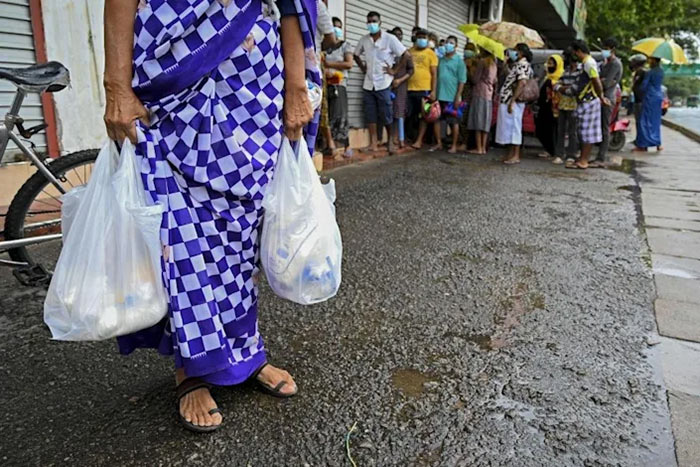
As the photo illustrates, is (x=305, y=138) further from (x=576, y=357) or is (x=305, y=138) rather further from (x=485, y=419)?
(x=576, y=357)

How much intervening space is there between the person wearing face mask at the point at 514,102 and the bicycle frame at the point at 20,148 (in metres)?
6.26

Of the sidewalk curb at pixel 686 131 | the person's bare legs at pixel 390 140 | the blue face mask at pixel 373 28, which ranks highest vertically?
the blue face mask at pixel 373 28

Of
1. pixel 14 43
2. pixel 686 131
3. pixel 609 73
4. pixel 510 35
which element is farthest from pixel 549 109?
pixel 686 131

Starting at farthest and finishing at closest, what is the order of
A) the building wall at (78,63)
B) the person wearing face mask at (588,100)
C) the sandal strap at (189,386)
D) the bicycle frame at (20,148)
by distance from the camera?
1. the person wearing face mask at (588,100)
2. the building wall at (78,63)
3. the bicycle frame at (20,148)
4. the sandal strap at (189,386)

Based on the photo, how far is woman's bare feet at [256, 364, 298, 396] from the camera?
2016mm

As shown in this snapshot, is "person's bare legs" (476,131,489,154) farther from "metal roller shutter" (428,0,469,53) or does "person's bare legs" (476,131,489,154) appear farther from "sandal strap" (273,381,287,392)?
"sandal strap" (273,381,287,392)

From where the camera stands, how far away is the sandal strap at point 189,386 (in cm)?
187

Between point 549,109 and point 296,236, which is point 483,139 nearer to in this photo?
point 549,109

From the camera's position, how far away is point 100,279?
157 centimetres

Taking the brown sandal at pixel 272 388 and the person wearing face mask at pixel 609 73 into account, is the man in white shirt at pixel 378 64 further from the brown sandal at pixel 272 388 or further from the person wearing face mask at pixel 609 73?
the brown sandal at pixel 272 388

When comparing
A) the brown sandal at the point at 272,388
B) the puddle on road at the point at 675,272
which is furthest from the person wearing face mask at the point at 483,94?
the brown sandal at the point at 272,388

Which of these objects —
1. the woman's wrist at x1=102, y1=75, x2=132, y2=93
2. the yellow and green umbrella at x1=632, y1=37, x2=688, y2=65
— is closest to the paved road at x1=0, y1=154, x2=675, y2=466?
the woman's wrist at x1=102, y1=75, x2=132, y2=93

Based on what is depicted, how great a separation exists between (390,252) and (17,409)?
7.72 ft

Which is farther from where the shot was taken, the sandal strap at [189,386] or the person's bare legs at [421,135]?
the person's bare legs at [421,135]
